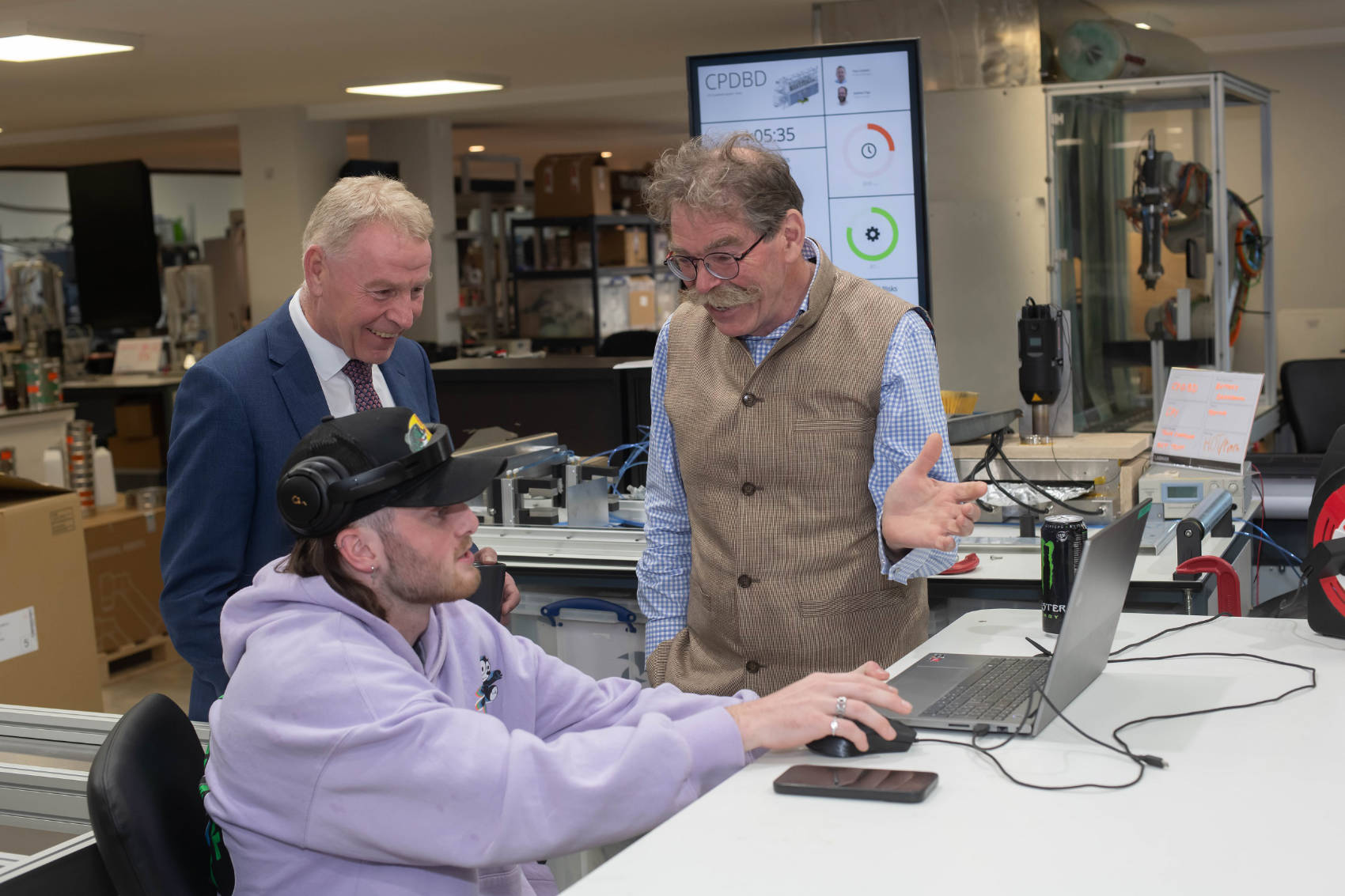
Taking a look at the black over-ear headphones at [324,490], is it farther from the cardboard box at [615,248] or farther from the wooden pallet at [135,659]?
the cardboard box at [615,248]

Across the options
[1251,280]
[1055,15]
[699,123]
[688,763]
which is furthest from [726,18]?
[688,763]

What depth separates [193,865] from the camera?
147 centimetres

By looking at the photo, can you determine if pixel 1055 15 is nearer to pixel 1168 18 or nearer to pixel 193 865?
pixel 1168 18

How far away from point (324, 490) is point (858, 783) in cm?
66

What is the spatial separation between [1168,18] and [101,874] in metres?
7.18

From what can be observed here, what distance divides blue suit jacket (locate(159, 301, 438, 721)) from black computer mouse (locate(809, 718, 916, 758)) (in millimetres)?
974

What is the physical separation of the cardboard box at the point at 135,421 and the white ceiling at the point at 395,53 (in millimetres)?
2075

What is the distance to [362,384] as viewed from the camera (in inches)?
89.4

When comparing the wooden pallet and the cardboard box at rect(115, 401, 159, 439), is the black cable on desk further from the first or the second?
the cardboard box at rect(115, 401, 159, 439)

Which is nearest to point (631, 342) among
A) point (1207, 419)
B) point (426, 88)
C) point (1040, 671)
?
point (426, 88)

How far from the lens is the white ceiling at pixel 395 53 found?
6.13 meters

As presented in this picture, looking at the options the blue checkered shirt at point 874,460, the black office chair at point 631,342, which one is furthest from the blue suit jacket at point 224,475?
the black office chair at point 631,342

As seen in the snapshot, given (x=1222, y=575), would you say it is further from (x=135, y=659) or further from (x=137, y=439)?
(x=137, y=439)

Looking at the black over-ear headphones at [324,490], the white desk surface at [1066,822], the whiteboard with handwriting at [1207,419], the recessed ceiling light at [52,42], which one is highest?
the recessed ceiling light at [52,42]
